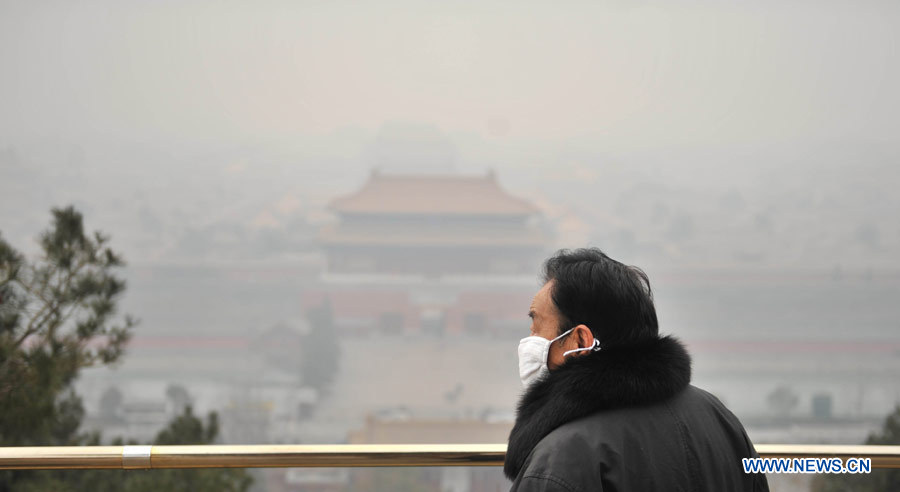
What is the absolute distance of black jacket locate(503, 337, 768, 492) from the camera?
64 centimetres

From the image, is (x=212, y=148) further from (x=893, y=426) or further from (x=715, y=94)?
(x=893, y=426)

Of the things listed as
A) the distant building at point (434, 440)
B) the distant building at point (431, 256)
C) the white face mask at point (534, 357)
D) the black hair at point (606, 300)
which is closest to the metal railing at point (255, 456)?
the white face mask at point (534, 357)

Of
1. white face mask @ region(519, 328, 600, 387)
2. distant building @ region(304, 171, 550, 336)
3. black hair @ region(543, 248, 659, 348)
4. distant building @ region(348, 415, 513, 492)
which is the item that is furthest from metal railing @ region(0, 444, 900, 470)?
distant building @ region(304, 171, 550, 336)

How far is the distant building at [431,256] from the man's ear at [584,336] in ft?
74.5

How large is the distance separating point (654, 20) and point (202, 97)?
13.9 meters

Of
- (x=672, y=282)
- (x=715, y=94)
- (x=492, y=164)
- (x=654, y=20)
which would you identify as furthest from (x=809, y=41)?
(x=492, y=164)

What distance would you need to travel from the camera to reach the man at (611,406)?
0.64 meters

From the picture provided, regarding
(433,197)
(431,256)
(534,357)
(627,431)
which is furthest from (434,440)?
(627,431)

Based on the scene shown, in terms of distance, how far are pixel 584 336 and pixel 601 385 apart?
0.19ft

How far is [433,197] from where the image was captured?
24.2 meters

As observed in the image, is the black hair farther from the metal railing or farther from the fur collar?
the metal railing

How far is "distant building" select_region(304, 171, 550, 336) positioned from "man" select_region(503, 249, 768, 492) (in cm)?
2271

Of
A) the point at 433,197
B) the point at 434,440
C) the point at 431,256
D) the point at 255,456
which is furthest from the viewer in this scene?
the point at 431,256

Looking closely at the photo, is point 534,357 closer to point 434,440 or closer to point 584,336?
point 584,336
